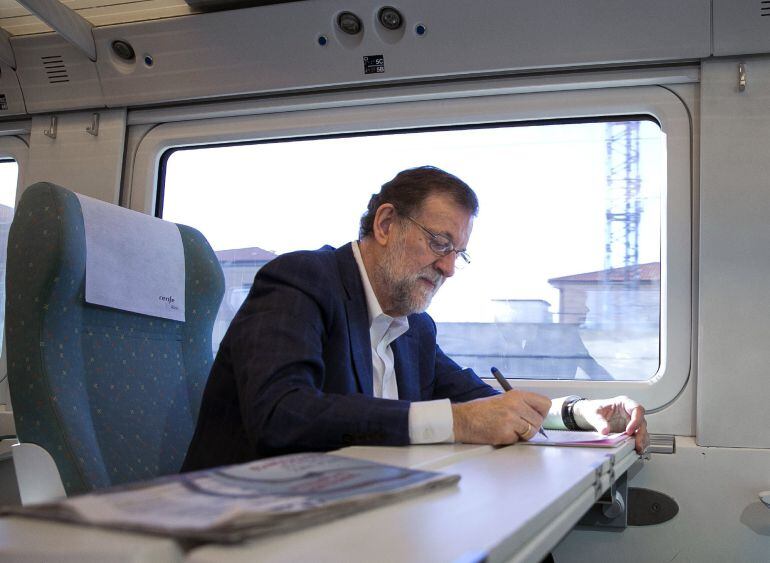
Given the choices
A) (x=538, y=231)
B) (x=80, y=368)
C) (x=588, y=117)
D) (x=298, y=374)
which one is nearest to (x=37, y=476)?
(x=80, y=368)

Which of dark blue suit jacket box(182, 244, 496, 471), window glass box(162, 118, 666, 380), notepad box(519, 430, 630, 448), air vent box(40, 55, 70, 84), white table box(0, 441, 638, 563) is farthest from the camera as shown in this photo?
air vent box(40, 55, 70, 84)

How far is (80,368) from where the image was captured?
5.67 ft

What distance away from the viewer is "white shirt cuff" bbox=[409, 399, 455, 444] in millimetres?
1438

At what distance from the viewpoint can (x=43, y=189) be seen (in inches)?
67.8

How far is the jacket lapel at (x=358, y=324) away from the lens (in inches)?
71.4

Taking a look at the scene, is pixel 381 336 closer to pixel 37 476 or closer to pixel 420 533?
pixel 37 476

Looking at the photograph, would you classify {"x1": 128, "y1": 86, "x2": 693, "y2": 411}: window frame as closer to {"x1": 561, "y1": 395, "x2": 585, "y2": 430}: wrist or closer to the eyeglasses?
{"x1": 561, "y1": 395, "x2": 585, "y2": 430}: wrist

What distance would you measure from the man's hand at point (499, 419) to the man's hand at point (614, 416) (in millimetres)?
440

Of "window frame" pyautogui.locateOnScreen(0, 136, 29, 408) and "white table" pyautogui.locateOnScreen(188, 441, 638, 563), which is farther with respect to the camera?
"window frame" pyautogui.locateOnScreen(0, 136, 29, 408)

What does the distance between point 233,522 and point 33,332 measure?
1.22 metres

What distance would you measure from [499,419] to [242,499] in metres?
0.90

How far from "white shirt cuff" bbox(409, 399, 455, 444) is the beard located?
1.82 feet

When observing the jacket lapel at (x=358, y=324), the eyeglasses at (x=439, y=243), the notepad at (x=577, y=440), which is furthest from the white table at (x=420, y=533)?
the eyeglasses at (x=439, y=243)

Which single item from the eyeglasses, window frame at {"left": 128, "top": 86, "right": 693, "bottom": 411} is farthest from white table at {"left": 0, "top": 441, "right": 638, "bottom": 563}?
window frame at {"left": 128, "top": 86, "right": 693, "bottom": 411}
